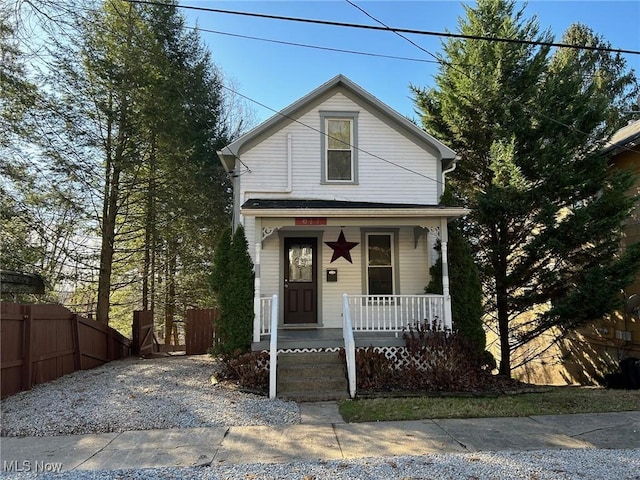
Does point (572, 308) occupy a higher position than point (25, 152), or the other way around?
point (25, 152)

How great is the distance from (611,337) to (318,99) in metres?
10.1

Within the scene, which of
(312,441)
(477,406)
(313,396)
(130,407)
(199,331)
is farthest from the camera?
(199,331)

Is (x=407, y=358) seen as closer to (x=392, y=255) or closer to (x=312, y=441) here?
(x=392, y=255)

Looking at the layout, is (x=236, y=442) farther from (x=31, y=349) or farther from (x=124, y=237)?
(x=124, y=237)

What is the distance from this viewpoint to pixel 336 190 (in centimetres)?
1058

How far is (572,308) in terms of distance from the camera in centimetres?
980

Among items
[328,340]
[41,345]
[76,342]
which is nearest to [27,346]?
[41,345]

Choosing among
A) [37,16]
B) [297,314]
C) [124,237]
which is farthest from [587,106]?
[124,237]

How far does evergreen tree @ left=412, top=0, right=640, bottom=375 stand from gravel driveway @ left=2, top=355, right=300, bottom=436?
275 inches

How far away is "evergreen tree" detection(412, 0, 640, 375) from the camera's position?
32.5ft

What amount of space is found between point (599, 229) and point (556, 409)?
5.30 m

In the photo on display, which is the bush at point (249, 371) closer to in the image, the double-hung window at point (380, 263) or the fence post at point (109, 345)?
the double-hung window at point (380, 263)

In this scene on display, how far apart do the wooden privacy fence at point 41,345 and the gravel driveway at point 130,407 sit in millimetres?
300

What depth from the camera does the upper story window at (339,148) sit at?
10695 millimetres
